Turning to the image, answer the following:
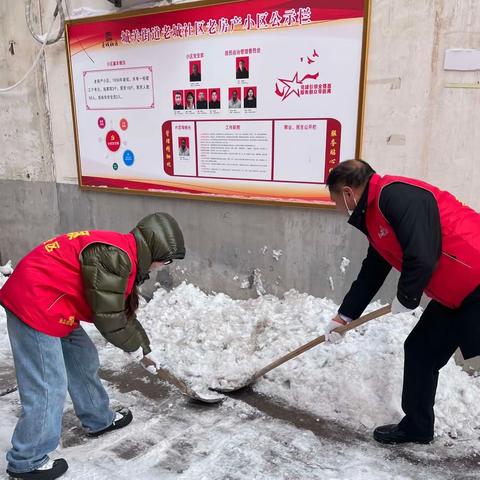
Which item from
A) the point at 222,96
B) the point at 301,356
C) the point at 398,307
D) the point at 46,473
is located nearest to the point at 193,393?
the point at 301,356

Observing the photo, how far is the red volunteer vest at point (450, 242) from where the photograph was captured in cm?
207

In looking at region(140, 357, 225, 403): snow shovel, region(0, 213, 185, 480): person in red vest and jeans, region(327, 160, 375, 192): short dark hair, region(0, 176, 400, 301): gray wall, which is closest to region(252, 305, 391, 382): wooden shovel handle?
region(140, 357, 225, 403): snow shovel

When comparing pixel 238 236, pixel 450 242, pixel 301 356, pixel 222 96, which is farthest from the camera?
pixel 238 236

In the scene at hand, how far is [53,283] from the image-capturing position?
2.09m

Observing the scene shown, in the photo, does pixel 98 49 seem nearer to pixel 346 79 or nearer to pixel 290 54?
pixel 290 54

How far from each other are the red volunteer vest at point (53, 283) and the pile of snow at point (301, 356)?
1417mm

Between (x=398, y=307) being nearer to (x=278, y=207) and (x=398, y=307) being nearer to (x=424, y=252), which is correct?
(x=424, y=252)

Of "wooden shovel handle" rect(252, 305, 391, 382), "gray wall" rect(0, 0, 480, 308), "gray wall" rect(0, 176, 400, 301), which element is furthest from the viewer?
"gray wall" rect(0, 176, 400, 301)

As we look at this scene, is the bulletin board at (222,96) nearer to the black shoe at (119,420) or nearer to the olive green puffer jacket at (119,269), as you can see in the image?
the olive green puffer jacket at (119,269)

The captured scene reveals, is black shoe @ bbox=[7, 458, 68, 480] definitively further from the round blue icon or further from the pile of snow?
the round blue icon

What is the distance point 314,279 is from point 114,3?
10.3 ft

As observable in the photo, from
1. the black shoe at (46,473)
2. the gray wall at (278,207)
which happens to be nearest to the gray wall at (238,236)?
the gray wall at (278,207)

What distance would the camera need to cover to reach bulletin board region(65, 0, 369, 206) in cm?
336

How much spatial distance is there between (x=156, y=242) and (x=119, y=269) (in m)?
0.22
